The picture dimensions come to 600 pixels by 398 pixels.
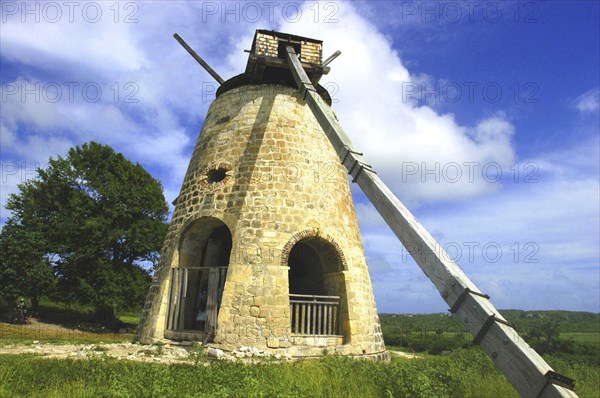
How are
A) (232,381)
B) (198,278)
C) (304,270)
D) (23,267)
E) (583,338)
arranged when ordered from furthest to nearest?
(583,338)
(23,267)
(304,270)
(198,278)
(232,381)

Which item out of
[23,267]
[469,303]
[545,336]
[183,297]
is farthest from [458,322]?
[23,267]

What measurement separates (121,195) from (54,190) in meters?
3.61

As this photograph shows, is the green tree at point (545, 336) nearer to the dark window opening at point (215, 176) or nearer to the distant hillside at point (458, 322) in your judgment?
the distant hillside at point (458, 322)

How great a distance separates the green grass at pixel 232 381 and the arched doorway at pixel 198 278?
2.87 m

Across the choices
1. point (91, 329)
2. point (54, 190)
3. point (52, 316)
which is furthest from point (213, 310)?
point (52, 316)

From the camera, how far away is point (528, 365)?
317 cm

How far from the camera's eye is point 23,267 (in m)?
21.0

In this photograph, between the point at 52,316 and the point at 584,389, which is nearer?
the point at 584,389

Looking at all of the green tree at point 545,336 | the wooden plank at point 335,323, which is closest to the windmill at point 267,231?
the wooden plank at point 335,323

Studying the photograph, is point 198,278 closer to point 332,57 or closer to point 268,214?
point 268,214

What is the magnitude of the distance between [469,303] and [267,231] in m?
6.44

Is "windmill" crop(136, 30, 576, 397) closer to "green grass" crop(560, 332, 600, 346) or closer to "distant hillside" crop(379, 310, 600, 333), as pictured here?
"distant hillside" crop(379, 310, 600, 333)

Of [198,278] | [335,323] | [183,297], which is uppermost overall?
[198,278]

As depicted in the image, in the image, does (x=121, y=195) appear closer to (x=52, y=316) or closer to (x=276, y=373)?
(x=52, y=316)
